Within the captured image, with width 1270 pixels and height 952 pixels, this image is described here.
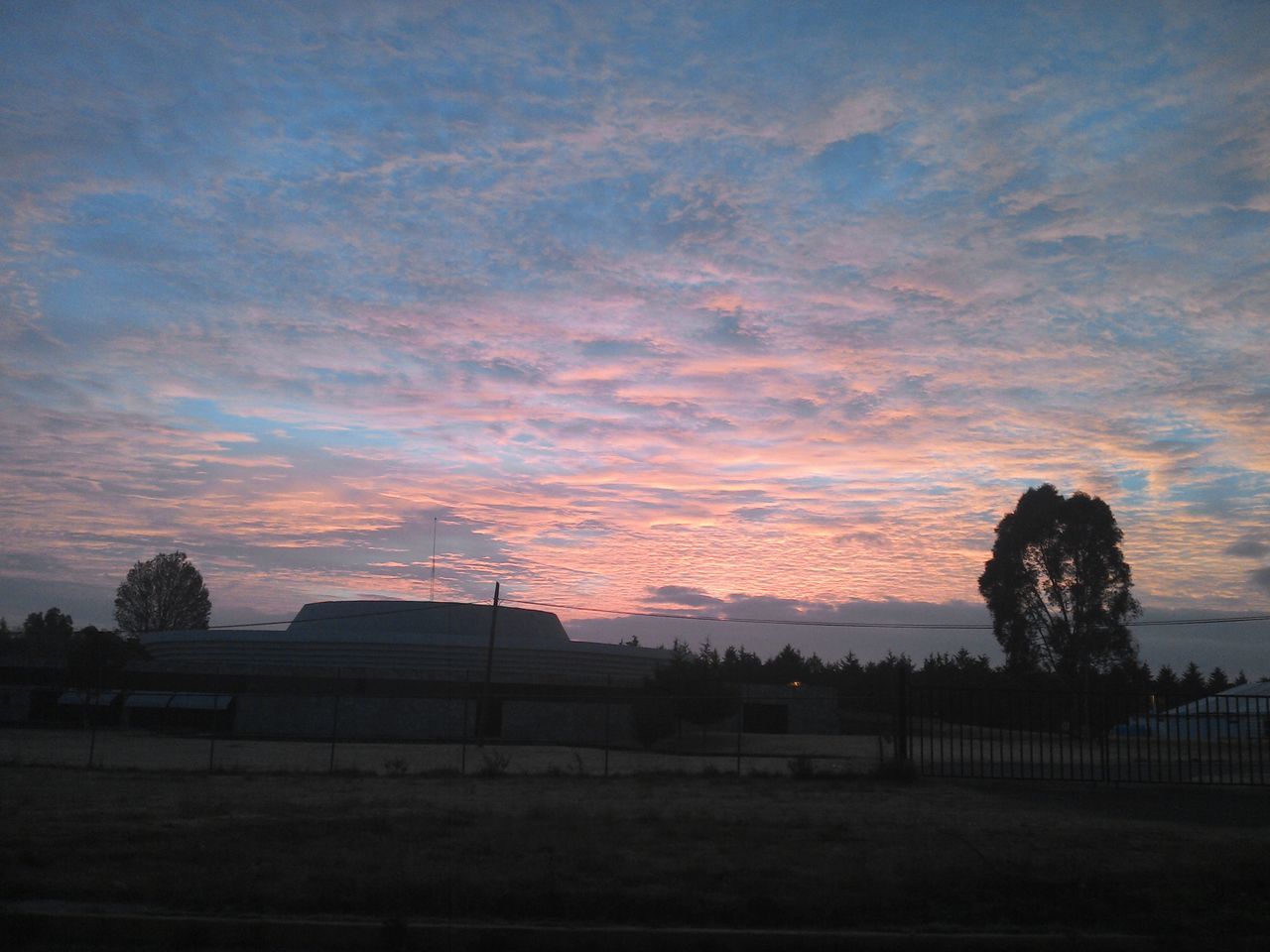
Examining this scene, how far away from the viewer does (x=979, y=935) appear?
802 centimetres

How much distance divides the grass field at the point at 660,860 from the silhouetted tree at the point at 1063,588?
3278 centimetres

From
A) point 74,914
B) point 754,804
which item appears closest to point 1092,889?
point 754,804

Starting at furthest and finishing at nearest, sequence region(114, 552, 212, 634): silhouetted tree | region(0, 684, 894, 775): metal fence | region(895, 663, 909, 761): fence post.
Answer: region(114, 552, 212, 634): silhouetted tree → region(0, 684, 894, 775): metal fence → region(895, 663, 909, 761): fence post

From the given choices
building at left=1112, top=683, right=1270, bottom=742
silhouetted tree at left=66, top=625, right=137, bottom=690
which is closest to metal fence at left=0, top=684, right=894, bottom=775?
silhouetted tree at left=66, top=625, right=137, bottom=690

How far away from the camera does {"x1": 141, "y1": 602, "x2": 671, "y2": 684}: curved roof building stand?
61.1 m

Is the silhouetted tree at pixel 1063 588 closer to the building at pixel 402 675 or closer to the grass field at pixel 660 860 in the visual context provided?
the building at pixel 402 675

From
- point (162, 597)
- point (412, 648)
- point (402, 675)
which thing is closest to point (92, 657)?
point (402, 675)

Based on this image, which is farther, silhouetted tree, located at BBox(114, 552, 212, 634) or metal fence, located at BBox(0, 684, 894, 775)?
silhouetted tree, located at BBox(114, 552, 212, 634)

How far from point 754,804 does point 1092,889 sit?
7.22 meters

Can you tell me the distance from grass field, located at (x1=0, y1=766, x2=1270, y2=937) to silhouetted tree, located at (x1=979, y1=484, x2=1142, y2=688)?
108 ft

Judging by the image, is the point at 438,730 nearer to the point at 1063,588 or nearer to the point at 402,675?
the point at 402,675

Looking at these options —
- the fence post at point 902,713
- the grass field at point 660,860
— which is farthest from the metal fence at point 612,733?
the grass field at point 660,860

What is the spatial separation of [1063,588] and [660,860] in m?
43.2

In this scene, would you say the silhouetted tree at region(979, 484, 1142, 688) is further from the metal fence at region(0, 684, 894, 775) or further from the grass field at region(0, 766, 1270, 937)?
the grass field at region(0, 766, 1270, 937)
